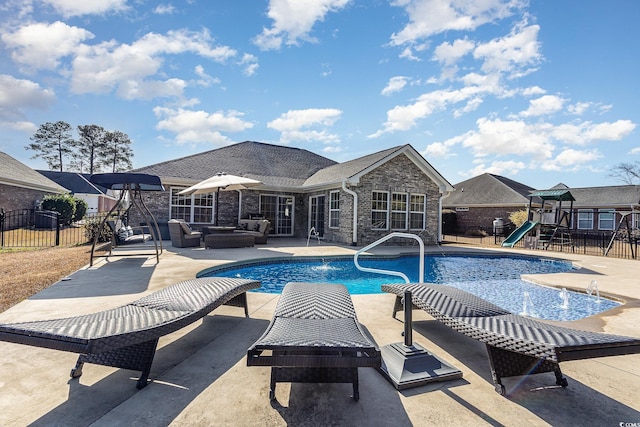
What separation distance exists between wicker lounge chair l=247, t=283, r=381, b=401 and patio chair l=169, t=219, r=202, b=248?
861cm

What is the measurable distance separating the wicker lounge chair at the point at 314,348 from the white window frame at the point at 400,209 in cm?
1112

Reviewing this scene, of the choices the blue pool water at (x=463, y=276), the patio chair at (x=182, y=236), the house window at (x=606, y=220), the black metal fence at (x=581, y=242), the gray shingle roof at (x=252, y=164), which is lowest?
the blue pool water at (x=463, y=276)

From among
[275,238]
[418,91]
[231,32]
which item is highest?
[231,32]

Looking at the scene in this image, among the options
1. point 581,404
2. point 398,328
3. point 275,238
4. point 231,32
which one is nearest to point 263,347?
point 398,328

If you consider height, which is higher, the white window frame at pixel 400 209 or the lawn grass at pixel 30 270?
the white window frame at pixel 400 209

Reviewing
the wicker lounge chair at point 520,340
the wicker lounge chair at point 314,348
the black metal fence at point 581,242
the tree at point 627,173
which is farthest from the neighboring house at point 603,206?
the wicker lounge chair at point 314,348

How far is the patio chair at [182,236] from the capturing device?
10148 millimetres

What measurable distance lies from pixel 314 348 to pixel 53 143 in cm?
4914

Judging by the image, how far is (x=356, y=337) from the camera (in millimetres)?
2113

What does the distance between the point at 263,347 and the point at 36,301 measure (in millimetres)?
4227

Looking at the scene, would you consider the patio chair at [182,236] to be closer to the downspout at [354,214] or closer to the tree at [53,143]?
the downspout at [354,214]

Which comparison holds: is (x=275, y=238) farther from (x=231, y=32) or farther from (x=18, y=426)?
(x=18, y=426)

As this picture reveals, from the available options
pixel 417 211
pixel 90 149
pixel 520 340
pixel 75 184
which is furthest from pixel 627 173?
pixel 90 149

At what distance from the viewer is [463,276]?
8281 mm
